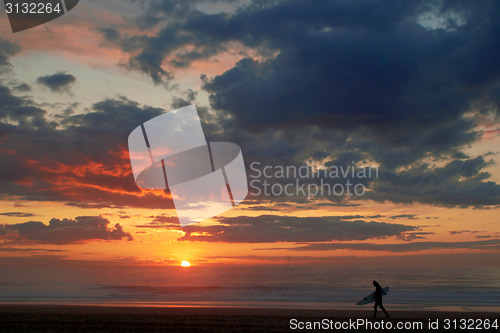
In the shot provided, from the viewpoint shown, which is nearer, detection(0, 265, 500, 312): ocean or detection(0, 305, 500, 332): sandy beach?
detection(0, 305, 500, 332): sandy beach

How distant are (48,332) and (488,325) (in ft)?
67.5

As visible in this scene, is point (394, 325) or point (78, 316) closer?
point (394, 325)

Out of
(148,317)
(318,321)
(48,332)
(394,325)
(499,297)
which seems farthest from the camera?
(499,297)

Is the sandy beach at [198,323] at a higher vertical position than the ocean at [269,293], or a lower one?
higher

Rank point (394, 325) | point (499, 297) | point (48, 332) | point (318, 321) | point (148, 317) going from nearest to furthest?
point (48, 332), point (394, 325), point (318, 321), point (148, 317), point (499, 297)

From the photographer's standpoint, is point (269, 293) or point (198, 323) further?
point (269, 293)

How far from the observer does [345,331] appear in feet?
60.0

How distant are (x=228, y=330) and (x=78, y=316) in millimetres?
10036

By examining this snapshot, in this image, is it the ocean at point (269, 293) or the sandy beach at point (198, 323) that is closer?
the sandy beach at point (198, 323)

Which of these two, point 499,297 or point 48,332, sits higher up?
point 48,332

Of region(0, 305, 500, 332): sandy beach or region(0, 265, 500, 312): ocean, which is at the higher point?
region(0, 305, 500, 332): sandy beach

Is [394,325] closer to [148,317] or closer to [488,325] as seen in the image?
[488,325]

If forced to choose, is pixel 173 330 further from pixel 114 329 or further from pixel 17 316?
pixel 17 316

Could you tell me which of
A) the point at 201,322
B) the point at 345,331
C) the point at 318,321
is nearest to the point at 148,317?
the point at 201,322
